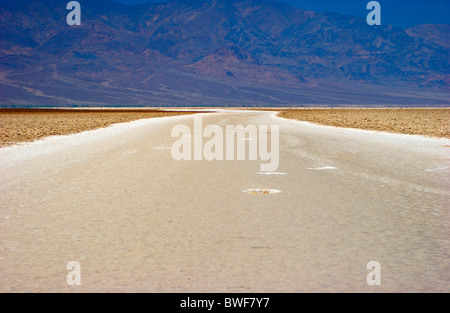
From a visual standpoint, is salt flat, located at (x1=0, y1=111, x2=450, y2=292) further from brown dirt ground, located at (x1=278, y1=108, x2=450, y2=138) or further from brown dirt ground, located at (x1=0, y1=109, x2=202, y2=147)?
brown dirt ground, located at (x1=278, y1=108, x2=450, y2=138)

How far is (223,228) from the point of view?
6.88 m

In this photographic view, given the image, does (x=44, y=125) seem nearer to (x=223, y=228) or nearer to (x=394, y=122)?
(x=394, y=122)

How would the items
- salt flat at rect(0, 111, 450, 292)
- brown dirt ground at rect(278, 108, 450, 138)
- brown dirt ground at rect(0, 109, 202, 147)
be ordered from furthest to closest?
brown dirt ground at rect(278, 108, 450, 138)
brown dirt ground at rect(0, 109, 202, 147)
salt flat at rect(0, 111, 450, 292)

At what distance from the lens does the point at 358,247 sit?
6000mm

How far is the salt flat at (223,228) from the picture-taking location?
4.98 meters

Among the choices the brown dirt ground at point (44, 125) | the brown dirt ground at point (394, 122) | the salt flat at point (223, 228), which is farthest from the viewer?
the brown dirt ground at point (394, 122)

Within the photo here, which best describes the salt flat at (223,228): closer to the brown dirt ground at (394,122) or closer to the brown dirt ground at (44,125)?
the brown dirt ground at (44,125)

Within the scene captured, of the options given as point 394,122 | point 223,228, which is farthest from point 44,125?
point 223,228

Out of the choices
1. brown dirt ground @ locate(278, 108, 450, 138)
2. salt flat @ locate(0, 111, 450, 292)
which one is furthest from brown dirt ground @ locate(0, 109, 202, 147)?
brown dirt ground @ locate(278, 108, 450, 138)

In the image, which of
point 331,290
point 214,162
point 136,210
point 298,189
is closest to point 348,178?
point 298,189

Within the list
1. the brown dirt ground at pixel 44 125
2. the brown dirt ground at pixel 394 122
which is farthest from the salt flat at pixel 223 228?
the brown dirt ground at pixel 394 122

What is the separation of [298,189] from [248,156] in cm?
623

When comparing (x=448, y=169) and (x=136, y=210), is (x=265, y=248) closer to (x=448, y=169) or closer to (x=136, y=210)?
(x=136, y=210)

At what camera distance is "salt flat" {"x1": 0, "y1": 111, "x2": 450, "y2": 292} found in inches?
196
